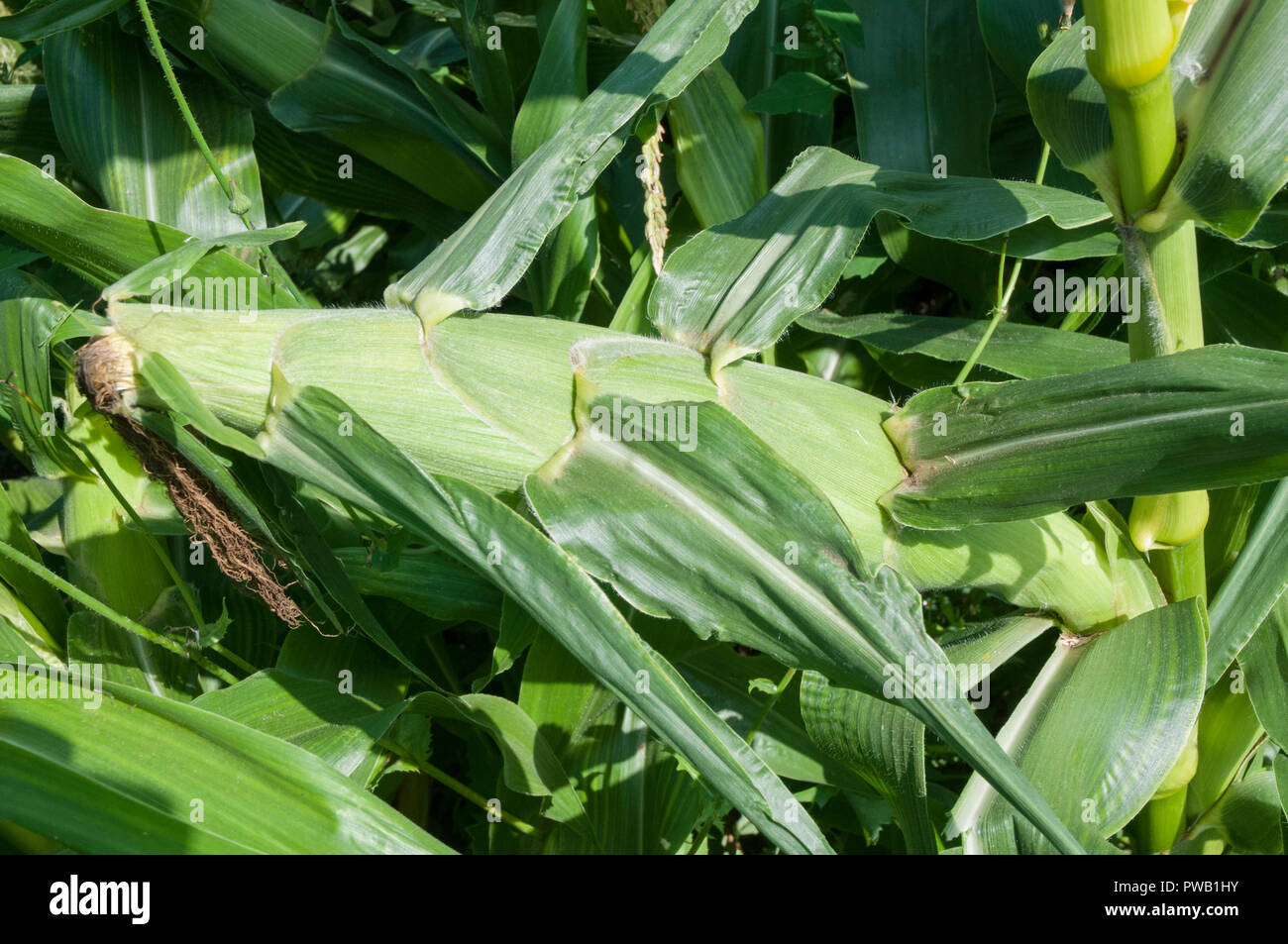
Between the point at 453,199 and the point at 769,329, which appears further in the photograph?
the point at 453,199

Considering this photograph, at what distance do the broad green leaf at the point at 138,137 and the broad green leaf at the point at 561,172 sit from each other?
0.52 metres

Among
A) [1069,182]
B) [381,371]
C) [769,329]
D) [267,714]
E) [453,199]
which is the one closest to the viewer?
[381,371]

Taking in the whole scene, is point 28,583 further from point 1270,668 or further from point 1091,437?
point 1270,668

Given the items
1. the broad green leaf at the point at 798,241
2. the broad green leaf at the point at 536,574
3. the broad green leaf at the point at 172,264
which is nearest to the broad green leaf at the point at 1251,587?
the broad green leaf at the point at 798,241

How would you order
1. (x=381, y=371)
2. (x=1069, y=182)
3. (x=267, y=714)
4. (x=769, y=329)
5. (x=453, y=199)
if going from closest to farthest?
(x=381, y=371) < (x=769, y=329) < (x=267, y=714) < (x=1069, y=182) < (x=453, y=199)

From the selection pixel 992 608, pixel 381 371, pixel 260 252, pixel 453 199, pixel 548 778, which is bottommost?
pixel 548 778

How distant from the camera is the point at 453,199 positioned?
53.5 inches

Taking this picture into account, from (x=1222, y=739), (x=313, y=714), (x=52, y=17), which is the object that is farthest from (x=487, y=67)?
(x=1222, y=739)

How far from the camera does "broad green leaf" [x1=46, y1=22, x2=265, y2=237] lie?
121 cm

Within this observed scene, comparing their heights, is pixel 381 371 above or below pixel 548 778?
above

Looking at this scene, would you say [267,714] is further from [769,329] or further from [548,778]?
[769,329]

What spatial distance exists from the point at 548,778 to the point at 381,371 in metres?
0.53

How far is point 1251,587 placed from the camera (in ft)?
3.07

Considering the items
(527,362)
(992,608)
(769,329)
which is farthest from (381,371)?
(992,608)
